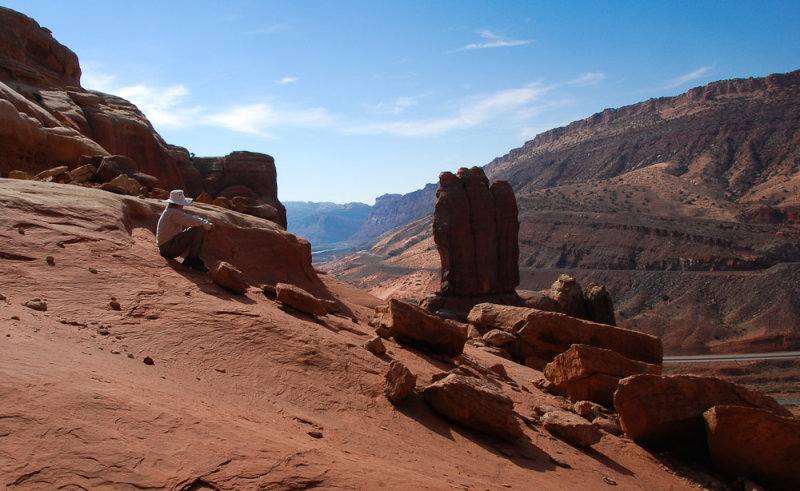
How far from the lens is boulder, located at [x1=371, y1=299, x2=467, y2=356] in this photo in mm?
9391

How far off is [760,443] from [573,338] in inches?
239

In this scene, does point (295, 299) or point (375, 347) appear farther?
point (295, 299)

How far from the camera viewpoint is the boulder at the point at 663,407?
800 centimetres

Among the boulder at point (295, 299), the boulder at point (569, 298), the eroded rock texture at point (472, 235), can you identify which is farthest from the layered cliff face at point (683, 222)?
the boulder at point (295, 299)

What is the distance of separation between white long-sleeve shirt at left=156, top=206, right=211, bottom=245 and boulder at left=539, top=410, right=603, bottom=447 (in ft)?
21.0

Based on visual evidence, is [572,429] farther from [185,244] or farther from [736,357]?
[736,357]

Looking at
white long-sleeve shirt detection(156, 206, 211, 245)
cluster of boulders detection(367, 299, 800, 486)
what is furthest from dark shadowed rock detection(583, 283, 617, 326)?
white long-sleeve shirt detection(156, 206, 211, 245)

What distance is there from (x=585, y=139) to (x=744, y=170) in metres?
55.2

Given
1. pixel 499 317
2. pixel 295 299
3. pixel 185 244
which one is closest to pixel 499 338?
pixel 499 317

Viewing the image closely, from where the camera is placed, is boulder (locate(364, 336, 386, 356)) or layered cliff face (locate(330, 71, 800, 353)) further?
layered cliff face (locate(330, 71, 800, 353))

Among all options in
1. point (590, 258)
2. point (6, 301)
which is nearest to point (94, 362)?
point (6, 301)

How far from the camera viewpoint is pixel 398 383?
6523 millimetres

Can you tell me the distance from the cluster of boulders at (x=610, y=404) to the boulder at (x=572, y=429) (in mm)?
13

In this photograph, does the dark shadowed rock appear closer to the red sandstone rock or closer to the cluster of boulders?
the cluster of boulders
